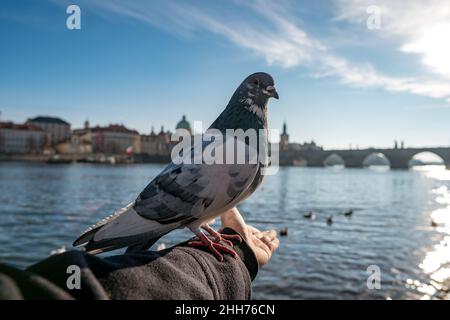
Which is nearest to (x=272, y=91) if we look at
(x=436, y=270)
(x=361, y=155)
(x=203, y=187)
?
(x=203, y=187)

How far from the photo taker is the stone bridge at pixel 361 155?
7729 cm

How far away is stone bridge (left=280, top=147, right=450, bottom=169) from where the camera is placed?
7729cm

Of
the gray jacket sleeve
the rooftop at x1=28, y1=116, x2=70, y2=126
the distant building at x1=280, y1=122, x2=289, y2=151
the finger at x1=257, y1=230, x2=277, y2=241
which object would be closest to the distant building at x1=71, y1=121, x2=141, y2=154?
the rooftop at x1=28, y1=116, x2=70, y2=126

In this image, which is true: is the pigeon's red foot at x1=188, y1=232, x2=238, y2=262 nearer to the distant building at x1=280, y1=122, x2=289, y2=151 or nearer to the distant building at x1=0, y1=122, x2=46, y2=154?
the distant building at x1=280, y1=122, x2=289, y2=151

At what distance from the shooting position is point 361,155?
94250 millimetres

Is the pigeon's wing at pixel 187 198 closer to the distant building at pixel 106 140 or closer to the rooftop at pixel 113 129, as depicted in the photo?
the distant building at pixel 106 140

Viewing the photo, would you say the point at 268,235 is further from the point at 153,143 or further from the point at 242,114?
the point at 153,143

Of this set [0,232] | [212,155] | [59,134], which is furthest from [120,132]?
[212,155]

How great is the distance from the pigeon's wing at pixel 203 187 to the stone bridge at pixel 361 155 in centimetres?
8513
